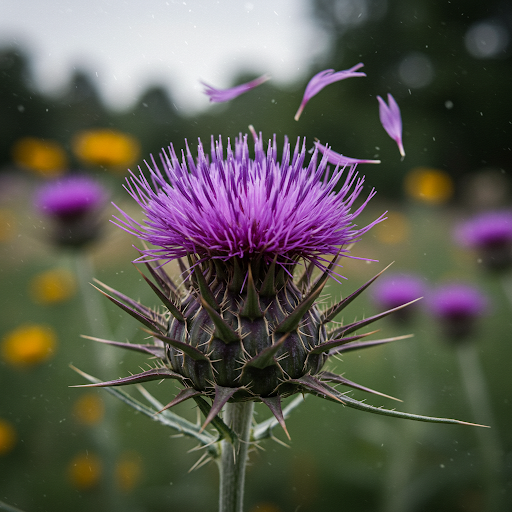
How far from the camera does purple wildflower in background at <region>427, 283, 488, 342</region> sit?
419 centimetres

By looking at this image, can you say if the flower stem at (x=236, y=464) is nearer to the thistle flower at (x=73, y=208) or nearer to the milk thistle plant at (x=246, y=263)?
the milk thistle plant at (x=246, y=263)

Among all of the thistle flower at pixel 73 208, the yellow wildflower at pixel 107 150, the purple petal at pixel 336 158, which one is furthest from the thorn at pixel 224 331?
the yellow wildflower at pixel 107 150

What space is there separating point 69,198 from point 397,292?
2882mm

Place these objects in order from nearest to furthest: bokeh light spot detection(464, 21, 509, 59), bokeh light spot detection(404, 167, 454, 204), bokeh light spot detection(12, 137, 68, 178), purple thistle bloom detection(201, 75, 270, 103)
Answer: purple thistle bloom detection(201, 75, 270, 103) < bokeh light spot detection(12, 137, 68, 178) < bokeh light spot detection(404, 167, 454, 204) < bokeh light spot detection(464, 21, 509, 59)

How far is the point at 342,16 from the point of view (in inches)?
678

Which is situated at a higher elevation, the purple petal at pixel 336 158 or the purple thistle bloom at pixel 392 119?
the purple thistle bloom at pixel 392 119

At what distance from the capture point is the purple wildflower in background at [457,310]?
13.8ft

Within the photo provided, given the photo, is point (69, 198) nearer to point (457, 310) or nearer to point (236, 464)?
point (236, 464)

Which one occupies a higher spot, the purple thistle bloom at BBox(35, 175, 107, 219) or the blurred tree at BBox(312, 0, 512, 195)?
the blurred tree at BBox(312, 0, 512, 195)

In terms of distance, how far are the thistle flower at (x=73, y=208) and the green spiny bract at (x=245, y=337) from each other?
2.29 metres

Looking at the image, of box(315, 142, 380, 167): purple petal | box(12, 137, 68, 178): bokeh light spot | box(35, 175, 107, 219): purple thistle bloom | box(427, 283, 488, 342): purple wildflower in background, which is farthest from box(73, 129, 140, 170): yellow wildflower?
box(427, 283, 488, 342): purple wildflower in background

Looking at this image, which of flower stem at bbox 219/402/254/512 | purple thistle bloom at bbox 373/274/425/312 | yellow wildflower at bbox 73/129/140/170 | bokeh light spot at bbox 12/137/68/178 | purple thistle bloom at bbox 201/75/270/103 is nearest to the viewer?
purple thistle bloom at bbox 201/75/270/103

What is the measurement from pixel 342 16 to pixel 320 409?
51.3 feet

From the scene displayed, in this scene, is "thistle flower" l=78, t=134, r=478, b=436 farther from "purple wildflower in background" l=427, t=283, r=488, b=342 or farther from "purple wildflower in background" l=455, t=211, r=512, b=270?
"purple wildflower in background" l=455, t=211, r=512, b=270
